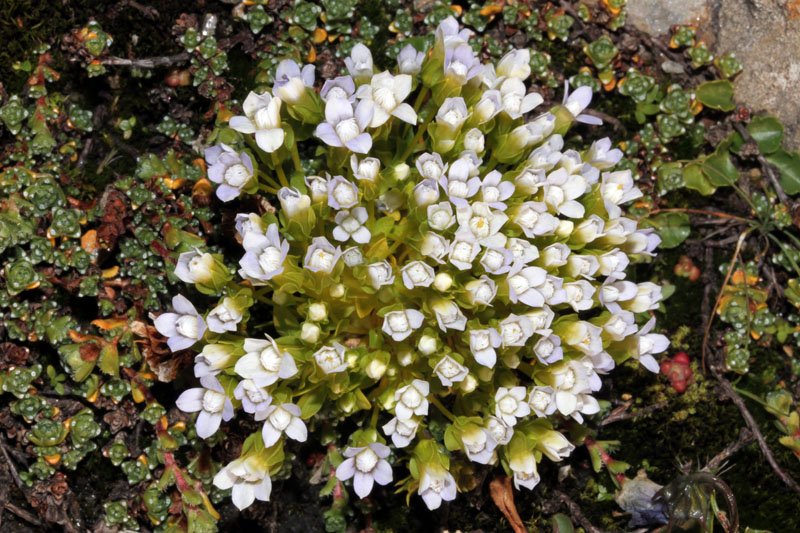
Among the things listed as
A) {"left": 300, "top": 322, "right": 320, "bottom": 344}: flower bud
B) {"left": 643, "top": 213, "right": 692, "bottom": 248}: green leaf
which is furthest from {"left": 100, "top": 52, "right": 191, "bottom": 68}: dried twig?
{"left": 643, "top": 213, "right": 692, "bottom": 248}: green leaf

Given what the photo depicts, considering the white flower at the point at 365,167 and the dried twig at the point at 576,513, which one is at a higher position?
the white flower at the point at 365,167

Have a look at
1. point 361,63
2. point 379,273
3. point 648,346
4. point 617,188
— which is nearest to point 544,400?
point 648,346

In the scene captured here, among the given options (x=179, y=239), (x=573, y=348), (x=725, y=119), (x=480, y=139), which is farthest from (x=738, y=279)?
(x=179, y=239)

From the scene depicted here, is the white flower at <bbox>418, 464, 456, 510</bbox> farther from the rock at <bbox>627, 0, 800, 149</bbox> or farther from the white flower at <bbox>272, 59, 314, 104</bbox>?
the rock at <bbox>627, 0, 800, 149</bbox>

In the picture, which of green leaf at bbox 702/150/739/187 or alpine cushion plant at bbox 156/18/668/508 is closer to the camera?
alpine cushion plant at bbox 156/18/668/508

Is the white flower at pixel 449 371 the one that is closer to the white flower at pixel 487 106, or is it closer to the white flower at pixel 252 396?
the white flower at pixel 252 396

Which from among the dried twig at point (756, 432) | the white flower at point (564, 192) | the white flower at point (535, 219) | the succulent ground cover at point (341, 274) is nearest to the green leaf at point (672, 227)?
the succulent ground cover at point (341, 274)
